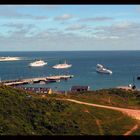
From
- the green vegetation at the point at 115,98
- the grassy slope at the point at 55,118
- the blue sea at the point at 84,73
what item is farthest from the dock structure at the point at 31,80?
the grassy slope at the point at 55,118

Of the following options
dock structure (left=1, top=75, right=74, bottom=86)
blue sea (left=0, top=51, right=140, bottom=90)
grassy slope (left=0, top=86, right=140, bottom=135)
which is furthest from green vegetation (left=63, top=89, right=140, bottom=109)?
blue sea (left=0, top=51, right=140, bottom=90)

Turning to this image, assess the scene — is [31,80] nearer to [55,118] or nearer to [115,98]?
[115,98]

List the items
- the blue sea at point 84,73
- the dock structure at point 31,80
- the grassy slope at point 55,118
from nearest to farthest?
the grassy slope at point 55,118, the dock structure at point 31,80, the blue sea at point 84,73

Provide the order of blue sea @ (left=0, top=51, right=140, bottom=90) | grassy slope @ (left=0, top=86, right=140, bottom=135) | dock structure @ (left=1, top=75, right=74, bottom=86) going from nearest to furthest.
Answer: grassy slope @ (left=0, top=86, right=140, bottom=135), dock structure @ (left=1, top=75, right=74, bottom=86), blue sea @ (left=0, top=51, right=140, bottom=90)

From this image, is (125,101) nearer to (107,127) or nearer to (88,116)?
(88,116)

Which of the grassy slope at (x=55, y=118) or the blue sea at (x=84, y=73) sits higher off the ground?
the grassy slope at (x=55, y=118)

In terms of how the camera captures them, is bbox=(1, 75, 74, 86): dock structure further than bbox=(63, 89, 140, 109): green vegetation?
Yes

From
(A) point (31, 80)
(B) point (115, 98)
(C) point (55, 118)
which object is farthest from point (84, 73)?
(C) point (55, 118)

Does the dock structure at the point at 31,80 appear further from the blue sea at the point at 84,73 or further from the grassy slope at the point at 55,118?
the grassy slope at the point at 55,118

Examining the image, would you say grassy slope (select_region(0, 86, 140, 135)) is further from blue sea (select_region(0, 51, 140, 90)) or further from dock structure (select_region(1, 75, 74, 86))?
blue sea (select_region(0, 51, 140, 90))
